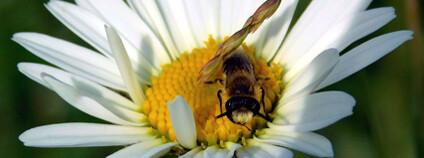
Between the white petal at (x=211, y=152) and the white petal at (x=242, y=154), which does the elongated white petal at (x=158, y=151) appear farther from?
the white petal at (x=242, y=154)

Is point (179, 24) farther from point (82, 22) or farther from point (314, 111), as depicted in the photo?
point (314, 111)

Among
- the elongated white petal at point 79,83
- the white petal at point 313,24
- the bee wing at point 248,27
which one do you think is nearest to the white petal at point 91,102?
the elongated white petal at point 79,83

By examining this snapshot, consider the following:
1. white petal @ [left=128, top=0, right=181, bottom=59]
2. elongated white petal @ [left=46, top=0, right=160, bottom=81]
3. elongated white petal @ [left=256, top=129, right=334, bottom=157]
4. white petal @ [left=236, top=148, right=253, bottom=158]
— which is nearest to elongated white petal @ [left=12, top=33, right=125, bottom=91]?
elongated white petal @ [left=46, top=0, right=160, bottom=81]

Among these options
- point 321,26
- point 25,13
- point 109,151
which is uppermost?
point 25,13

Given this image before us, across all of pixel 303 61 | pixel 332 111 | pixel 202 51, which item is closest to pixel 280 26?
pixel 303 61

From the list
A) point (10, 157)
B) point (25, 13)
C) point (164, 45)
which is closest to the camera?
point (164, 45)

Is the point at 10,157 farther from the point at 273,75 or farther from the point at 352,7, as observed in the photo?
the point at 352,7
